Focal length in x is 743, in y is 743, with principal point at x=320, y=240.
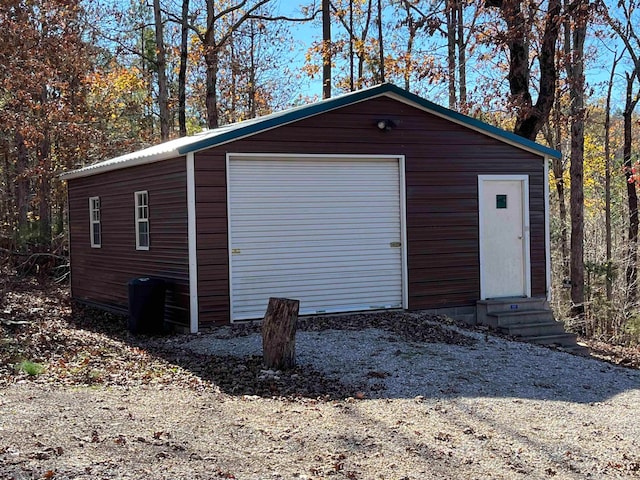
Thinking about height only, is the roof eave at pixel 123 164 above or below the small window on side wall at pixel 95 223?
above

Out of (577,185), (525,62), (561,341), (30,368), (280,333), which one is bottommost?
(561,341)

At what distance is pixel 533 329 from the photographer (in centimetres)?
1218

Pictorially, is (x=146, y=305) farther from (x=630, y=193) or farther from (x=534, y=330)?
(x=630, y=193)

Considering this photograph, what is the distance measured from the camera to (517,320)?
40.8 ft

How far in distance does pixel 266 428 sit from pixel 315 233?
583 cm

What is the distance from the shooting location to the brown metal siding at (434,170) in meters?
11.6

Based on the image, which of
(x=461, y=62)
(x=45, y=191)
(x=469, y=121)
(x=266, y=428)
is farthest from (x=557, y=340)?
(x=45, y=191)

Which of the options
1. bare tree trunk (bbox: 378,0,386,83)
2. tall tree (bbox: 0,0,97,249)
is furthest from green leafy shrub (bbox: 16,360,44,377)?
bare tree trunk (bbox: 378,0,386,83)

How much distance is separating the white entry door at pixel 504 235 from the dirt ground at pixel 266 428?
4.89 m

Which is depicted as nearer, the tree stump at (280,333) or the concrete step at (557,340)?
the tree stump at (280,333)

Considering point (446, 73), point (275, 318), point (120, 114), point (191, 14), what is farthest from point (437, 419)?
point (120, 114)

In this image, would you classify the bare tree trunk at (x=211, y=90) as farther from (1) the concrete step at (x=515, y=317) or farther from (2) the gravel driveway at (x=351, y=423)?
(2) the gravel driveway at (x=351, y=423)

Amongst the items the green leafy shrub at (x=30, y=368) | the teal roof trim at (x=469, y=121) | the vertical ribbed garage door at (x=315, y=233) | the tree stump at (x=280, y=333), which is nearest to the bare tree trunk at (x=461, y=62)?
the teal roof trim at (x=469, y=121)

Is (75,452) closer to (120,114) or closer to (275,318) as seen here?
(275,318)
